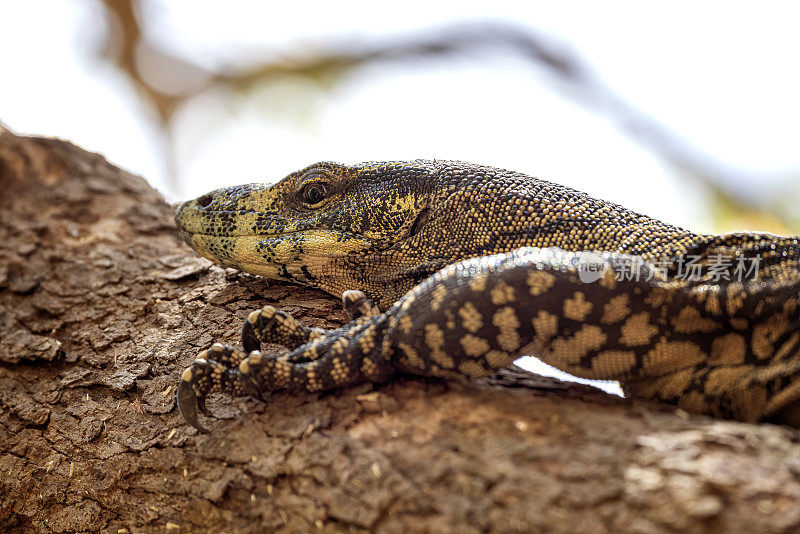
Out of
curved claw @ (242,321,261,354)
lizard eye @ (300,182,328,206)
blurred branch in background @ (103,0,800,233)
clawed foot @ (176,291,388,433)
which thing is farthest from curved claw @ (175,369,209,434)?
blurred branch in background @ (103,0,800,233)

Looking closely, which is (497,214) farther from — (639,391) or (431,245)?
(639,391)

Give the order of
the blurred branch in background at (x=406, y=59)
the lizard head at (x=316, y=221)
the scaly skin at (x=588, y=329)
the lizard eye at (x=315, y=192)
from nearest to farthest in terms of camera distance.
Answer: the scaly skin at (x=588, y=329) → the lizard head at (x=316, y=221) → the lizard eye at (x=315, y=192) → the blurred branch in background at (x=406, y=59)

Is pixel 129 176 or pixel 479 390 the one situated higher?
pixel 129 176

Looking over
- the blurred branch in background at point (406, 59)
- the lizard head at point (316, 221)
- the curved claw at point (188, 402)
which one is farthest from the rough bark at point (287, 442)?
the blurred branch in background at point (406, 59)

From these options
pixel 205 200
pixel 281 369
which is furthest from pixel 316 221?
pixel 281 369

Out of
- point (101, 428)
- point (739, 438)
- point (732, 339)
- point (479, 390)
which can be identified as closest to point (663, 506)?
point (739, 438)

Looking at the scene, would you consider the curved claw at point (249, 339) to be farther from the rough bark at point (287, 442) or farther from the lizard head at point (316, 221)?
the lizard head at point (316, 221)
